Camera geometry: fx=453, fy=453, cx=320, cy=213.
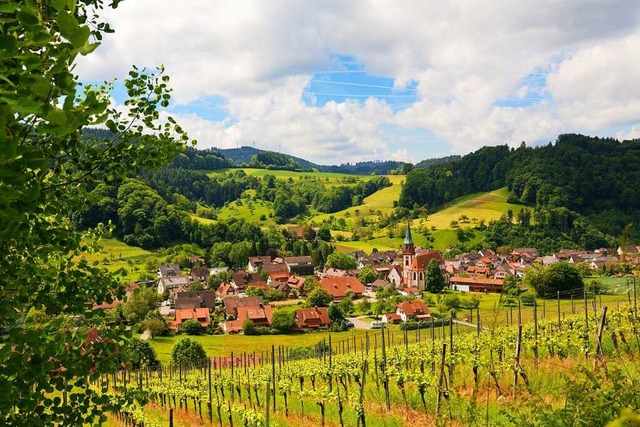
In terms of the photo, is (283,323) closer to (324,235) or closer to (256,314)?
(256,314)

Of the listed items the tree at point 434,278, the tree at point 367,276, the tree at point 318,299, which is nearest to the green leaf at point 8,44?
the tree at point 318,299

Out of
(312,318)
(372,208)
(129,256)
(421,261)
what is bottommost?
(312,318)

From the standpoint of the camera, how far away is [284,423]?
49.8 ft

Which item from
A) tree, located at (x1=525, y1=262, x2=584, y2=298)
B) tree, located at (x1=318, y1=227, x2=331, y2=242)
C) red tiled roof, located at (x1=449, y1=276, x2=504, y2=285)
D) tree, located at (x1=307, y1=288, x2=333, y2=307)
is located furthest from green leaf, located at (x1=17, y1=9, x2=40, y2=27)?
tree, located at (x1=318, y1=227, x2=331, y2=242)

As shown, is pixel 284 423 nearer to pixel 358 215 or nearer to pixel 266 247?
pixel 266 247

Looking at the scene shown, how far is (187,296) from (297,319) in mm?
22936

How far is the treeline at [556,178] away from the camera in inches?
5212

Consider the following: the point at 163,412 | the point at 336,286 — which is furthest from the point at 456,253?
the point at 163,412

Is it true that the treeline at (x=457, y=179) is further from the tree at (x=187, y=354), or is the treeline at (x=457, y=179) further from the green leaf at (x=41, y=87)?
the green leaf at (x=41, y=87)

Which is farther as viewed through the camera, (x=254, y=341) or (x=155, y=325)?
(x=155, y=325)

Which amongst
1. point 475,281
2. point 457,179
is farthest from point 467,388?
point 457,179

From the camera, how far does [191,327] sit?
63500 millimetres

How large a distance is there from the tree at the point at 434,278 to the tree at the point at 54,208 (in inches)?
3386

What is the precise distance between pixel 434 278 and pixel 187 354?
184 ft
